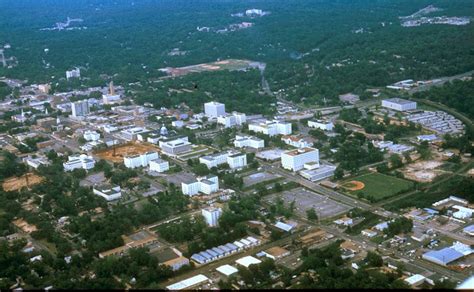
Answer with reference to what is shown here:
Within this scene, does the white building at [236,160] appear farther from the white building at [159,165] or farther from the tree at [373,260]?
the tree at [373,260]

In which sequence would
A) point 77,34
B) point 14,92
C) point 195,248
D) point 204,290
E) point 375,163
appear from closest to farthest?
point 204,290 < point 195,248 < point 375,163 < point 14,92 < point 77,34

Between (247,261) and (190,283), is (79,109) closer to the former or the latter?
(247,261)

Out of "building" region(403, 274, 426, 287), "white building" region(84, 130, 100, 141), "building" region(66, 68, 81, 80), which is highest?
"building" region(403, 274, 426, 287)

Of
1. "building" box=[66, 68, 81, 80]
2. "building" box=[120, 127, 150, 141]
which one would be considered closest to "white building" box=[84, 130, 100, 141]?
"building" box=[120, 127, 150, 141]

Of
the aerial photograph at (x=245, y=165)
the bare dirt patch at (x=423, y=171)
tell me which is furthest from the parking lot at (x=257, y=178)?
the bare dirt patch at (x=423, y=171)

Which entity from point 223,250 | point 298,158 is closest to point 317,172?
point 298,158

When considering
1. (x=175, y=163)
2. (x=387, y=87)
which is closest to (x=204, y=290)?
(x=175, y=163)

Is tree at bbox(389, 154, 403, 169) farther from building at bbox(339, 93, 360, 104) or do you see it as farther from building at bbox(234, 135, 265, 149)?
building at bbox(339, 93, 360, 104)

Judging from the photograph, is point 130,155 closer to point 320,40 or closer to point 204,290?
point 204,290
